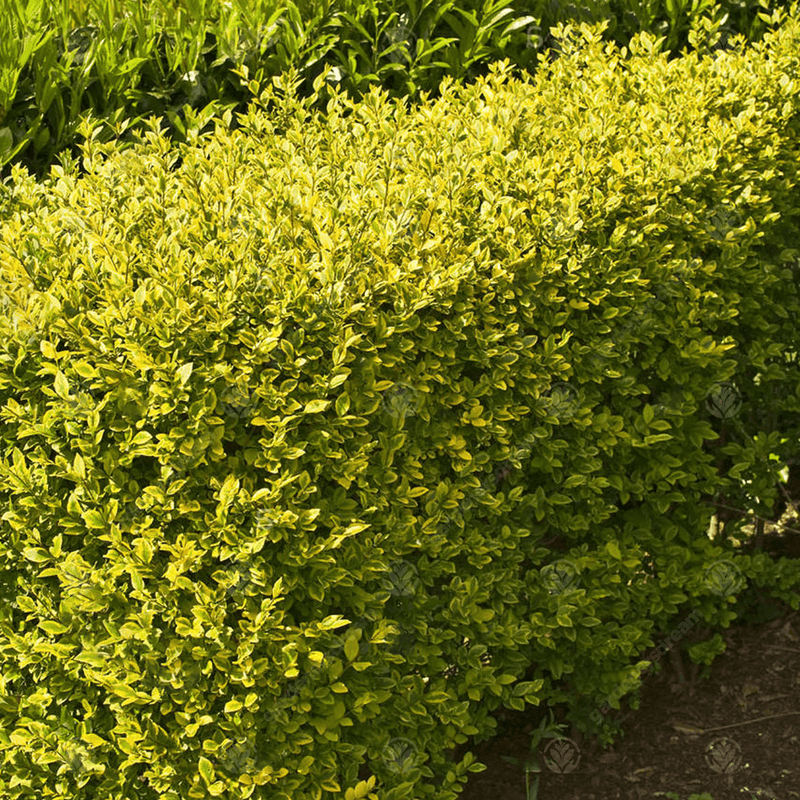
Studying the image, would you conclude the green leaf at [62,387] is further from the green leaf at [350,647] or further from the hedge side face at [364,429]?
the green leaf at [350,647]

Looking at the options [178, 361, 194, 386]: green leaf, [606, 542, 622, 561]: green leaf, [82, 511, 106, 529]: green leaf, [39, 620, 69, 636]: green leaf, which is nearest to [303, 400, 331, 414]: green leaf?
[178, 361, 194, 386]: green leaf

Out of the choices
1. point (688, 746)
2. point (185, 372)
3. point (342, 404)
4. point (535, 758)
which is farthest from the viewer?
point (688, 746)

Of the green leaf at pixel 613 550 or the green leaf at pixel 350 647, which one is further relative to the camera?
the green leaf at pixel 613 550

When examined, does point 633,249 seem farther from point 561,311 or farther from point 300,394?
point 300,394

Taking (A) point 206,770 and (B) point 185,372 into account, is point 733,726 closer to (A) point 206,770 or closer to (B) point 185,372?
(A) point 206,770

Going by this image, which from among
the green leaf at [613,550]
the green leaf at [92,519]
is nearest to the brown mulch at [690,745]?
the green leaf at [613,550]

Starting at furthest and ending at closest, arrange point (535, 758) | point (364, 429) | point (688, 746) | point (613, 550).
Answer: point (688, 746), point (535, 758), point (613, 550), point (364, 429)

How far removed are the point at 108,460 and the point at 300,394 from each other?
513 millimetres

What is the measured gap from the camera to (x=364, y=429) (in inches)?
112

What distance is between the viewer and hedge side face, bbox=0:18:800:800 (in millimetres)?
2652

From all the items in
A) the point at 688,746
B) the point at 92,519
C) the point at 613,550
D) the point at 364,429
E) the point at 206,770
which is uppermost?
the point at 364,429

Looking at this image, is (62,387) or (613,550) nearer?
(62,387)

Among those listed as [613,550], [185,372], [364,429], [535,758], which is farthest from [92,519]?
[535,758]

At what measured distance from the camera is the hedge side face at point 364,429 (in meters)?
2.65
